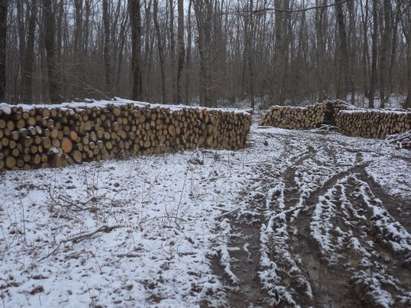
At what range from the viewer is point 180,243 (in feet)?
15.0

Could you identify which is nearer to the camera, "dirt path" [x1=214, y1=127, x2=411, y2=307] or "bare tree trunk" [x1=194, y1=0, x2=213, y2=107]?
"dirt path" [x1=214, y1=127, x2=411, y2=307]

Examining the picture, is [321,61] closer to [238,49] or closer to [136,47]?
[238,49]

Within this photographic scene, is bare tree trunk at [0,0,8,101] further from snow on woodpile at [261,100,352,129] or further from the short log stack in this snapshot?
snow on woodpile at [261,100,352,129]

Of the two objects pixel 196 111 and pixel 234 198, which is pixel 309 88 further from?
pixel 234 198

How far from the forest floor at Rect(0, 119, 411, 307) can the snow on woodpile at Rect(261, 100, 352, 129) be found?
13453 mm

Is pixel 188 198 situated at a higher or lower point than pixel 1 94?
lower

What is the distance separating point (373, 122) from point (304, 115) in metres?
5.63

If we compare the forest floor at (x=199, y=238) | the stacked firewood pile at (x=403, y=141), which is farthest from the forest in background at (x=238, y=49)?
the forest floor at (x=199, y=238)

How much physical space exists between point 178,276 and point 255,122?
21.9m

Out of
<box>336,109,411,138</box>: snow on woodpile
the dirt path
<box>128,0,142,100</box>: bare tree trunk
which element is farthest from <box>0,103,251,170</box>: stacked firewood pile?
<box>336,109,411,138</box>: snow on woodpile

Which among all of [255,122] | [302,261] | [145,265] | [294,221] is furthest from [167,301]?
[255,122]

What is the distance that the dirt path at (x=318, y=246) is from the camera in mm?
3504

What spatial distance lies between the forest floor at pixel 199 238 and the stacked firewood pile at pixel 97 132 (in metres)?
0.42

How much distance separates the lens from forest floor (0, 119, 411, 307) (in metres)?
3.50
